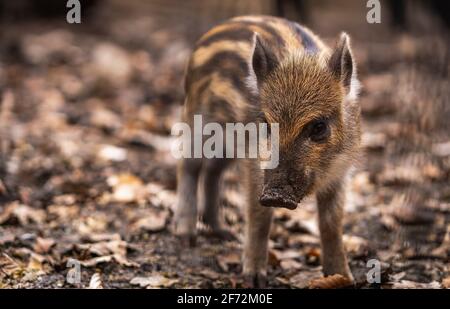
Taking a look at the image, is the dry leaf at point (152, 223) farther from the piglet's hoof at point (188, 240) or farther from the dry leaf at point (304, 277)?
the dry leaf at point (304, 277)

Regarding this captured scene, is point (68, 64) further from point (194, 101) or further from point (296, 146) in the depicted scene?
point (296, 146)

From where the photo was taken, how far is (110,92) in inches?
335

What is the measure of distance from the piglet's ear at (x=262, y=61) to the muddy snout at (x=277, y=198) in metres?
0.80

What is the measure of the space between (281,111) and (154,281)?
4.12 ft

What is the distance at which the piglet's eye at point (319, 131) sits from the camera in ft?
12.8

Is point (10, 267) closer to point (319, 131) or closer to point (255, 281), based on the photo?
point (255, 281)

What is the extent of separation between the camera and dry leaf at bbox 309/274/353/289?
4.18 m

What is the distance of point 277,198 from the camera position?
3602 millimetres

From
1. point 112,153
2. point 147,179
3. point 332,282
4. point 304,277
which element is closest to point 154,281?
point 304,277

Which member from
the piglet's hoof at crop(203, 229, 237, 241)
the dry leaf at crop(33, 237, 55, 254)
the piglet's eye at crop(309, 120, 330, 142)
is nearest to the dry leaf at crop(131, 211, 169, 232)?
the piglet's hoof at crop(203, 229, 237, 241)

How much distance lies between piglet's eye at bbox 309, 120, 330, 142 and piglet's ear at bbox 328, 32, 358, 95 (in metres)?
0.32

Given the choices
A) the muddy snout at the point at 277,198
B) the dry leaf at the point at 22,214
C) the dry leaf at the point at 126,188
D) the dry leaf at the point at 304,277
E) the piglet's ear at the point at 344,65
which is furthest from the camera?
the dry leaf at the point at 126,188

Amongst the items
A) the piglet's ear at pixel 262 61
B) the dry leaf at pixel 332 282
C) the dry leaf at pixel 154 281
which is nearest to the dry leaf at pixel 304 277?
the dry leaf at pixel 332 282
